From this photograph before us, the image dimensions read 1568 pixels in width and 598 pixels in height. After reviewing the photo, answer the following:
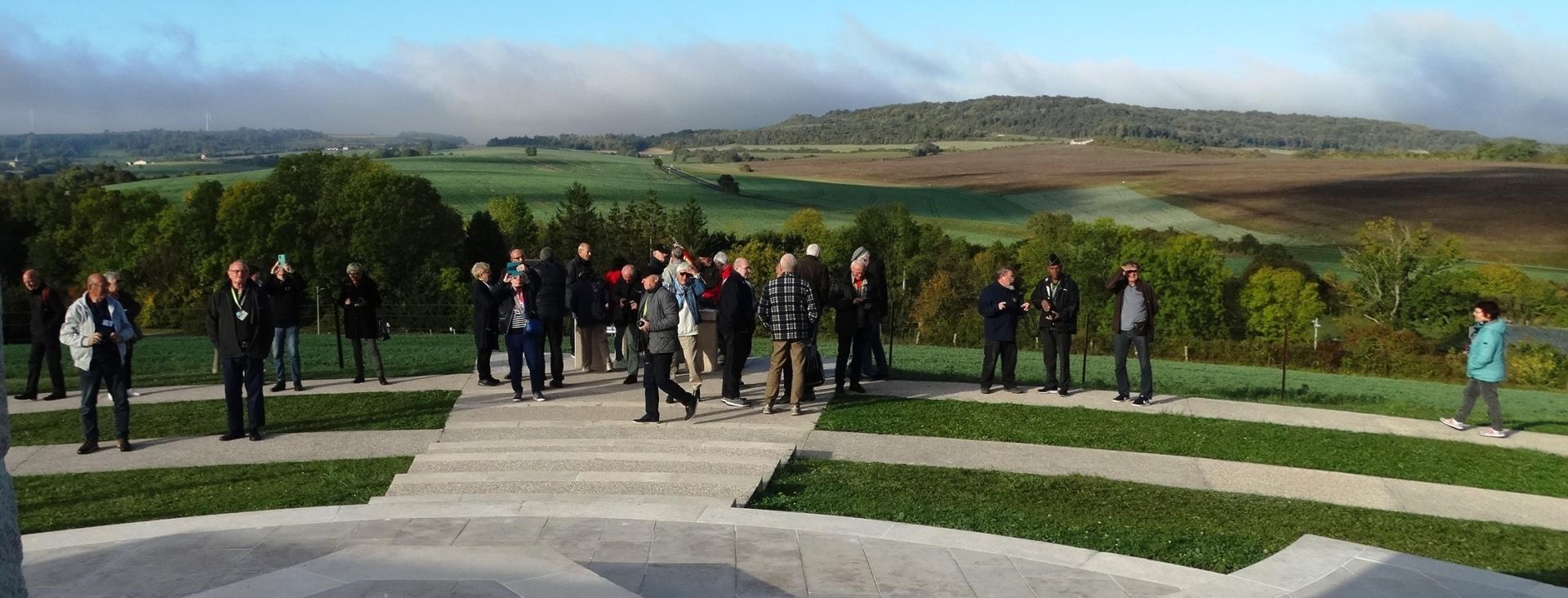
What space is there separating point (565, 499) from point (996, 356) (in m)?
7.22

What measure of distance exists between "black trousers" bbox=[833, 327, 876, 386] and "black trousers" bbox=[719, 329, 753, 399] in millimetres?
1374

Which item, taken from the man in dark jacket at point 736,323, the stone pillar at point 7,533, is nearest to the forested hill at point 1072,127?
Answer: the man in dark jacket at point 736,323

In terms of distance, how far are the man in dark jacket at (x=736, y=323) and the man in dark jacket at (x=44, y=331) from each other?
874 cm

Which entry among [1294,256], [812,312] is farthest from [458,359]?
[1294,256]

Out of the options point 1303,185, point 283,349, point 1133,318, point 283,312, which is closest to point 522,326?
point 283,312

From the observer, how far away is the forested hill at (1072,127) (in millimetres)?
96875

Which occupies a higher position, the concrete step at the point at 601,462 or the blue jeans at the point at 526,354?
the blue jeans at the point at 526,354

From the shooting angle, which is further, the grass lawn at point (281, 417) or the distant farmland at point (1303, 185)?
the distant farmland at point (1303, 185)

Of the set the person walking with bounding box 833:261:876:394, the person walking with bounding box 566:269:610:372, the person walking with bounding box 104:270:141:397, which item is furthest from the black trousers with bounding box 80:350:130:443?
the person walking with bounding box 833:261:876:394

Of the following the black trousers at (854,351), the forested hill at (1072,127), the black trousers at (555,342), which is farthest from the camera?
the forested hill at (1072,127)

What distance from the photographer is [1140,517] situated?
380 inches

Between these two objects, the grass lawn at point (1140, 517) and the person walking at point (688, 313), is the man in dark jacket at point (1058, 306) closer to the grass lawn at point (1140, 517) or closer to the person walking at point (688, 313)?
the grass lawn at point (1140, 517)

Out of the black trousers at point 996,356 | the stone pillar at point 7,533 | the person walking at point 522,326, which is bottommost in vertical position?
the black trousers at point 996,356

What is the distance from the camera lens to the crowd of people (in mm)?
12211
